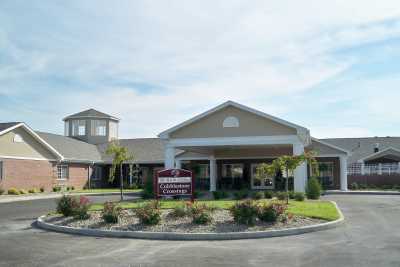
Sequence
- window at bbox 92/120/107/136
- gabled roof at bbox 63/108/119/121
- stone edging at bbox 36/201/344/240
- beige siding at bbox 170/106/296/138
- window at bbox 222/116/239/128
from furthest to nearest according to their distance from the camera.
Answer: window at bbox 92/120/107/136 < gabled roof at bbox 63/108/119/121 < window at bbox 222/116/239/128 < beige siding at bbox 170/106/296/138 < stone edging at bbox 36/201/344/240

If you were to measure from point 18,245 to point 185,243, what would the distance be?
385 cm

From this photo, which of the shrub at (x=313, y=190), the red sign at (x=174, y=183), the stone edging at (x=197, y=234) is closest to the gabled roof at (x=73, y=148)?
→ the shrub at (x=313, y=190)

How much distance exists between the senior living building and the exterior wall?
0.07 meters

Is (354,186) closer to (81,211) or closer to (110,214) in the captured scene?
(81,211)

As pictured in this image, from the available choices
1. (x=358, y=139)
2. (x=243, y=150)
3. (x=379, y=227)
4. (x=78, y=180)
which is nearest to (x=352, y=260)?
(x=379, y=227)

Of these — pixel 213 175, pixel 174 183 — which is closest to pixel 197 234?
pixel 174 183

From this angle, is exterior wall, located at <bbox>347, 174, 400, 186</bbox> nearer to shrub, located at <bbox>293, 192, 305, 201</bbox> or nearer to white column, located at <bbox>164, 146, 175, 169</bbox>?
white column, located at <bbox>164, 146, 175, 169</bbox>

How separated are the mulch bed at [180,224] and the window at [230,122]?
11762mm

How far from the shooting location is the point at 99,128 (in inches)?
1977

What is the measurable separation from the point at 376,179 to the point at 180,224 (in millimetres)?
29922

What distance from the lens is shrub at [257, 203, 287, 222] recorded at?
1416 cm

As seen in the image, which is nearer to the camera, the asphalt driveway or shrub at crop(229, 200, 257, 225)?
the asphalt driveway

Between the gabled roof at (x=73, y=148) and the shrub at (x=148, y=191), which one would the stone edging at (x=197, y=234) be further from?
the gabled roof at (x=73, y=148)

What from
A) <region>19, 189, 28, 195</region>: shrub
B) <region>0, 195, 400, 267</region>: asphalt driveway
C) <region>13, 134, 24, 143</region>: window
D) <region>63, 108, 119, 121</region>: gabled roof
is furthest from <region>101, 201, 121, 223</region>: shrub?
<region>63, 108, 119, 121</region>: gabled roof
